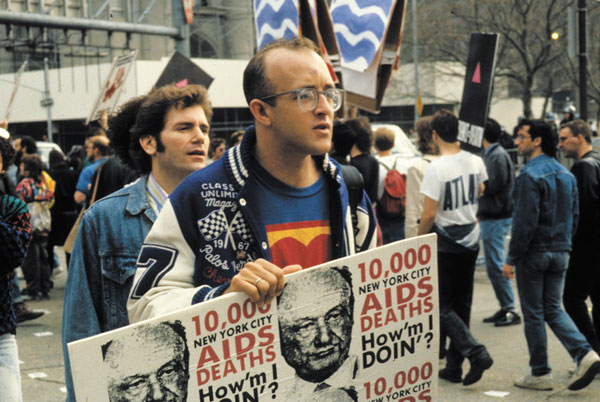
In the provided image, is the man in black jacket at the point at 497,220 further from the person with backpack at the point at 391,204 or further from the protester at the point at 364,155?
the protester at the point at 364,155

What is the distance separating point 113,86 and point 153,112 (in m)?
6.78

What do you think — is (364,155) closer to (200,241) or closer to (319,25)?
(319,25)

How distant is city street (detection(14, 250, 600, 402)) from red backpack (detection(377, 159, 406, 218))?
143 centimetres

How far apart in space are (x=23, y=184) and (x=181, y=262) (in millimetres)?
8872

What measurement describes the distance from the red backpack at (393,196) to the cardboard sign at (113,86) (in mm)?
3716

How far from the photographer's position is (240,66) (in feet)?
131

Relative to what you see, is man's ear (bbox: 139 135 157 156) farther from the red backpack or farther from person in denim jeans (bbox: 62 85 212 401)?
the red backpack

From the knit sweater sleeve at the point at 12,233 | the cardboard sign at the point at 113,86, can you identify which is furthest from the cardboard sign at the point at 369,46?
the knit sweater sleeve at the point at 12,233

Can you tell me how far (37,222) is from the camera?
34.1ft

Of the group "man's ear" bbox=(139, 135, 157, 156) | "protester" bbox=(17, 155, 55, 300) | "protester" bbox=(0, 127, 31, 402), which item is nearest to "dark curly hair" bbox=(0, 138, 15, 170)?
"protester" bbox=(0, 127, 31, 402)

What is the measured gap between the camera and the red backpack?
300 inches

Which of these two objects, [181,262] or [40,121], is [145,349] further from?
[40,121]

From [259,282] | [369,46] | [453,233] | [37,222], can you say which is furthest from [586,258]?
[37,222]

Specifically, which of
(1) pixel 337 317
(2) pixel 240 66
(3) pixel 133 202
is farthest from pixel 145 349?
(2) pixel 240 66
